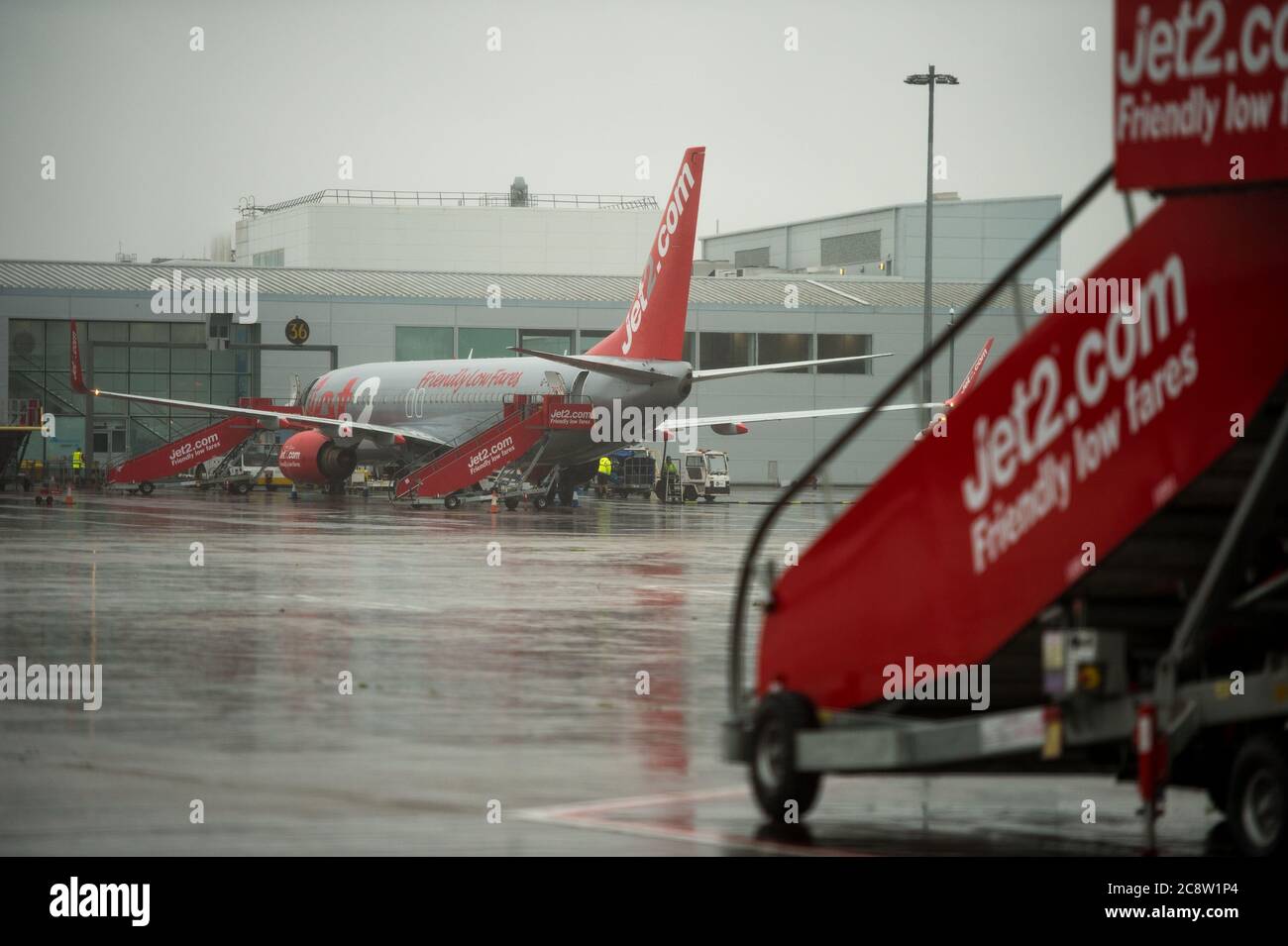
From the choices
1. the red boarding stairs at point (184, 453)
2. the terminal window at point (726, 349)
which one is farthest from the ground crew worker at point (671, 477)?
the terminal window at point (726, 349)

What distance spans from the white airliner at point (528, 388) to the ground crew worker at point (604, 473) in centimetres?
675

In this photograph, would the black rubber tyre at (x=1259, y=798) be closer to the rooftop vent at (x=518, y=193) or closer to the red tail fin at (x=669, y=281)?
the red tail fin at (x=669, y=281)

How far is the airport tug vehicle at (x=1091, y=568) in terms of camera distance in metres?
8.61

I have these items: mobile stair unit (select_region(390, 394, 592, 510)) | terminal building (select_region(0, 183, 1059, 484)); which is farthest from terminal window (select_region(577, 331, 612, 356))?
mobile stair unit (select_region(390, 394, 592, 510))

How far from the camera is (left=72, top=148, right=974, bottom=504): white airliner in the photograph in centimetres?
5078

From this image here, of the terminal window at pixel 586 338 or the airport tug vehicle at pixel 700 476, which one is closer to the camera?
the airport tug vehicle at pixel 700 476

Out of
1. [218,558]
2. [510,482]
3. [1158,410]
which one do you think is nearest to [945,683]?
[1158,410]

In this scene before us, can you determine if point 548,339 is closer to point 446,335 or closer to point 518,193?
point 446,335

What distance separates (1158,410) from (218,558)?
2426cm

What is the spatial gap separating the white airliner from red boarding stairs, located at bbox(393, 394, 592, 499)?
0.63 m

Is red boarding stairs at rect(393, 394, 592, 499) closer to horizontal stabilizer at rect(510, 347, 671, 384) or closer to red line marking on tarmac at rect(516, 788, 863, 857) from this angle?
horizontal stabilizer at rect(510, 347, 671, 384)
